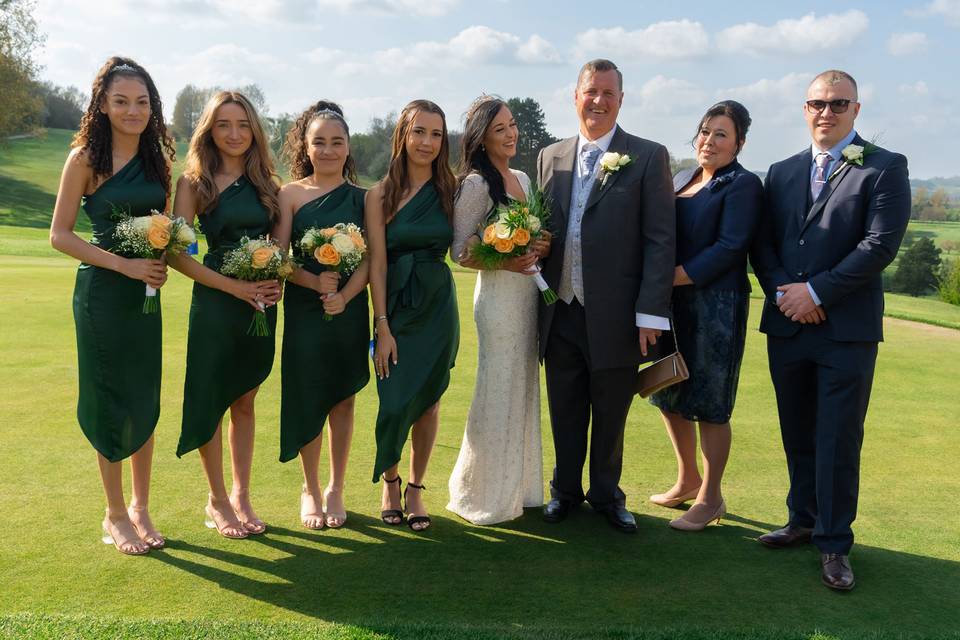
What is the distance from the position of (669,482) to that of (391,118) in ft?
164

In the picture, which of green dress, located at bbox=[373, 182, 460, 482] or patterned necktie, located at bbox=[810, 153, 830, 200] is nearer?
patterned necktie, located at bbox=[810, 153, 830, 200]

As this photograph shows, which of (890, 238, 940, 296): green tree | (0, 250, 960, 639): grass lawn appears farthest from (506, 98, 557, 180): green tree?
(0, 250, 960, 639): grass lawn

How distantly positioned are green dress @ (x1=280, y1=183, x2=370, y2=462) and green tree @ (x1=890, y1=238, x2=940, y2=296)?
2694 centimetres

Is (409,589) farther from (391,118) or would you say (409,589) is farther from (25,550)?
(391,118)

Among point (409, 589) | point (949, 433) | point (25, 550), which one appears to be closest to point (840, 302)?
point (409, 589)

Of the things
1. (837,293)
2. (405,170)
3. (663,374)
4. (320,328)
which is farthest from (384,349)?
(837,293)

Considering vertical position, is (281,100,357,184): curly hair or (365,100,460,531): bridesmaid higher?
(281,100,357,184): curly hair

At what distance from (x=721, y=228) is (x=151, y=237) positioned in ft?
10.1

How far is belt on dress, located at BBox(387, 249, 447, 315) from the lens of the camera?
15.3 ft

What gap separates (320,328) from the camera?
15.5 feet

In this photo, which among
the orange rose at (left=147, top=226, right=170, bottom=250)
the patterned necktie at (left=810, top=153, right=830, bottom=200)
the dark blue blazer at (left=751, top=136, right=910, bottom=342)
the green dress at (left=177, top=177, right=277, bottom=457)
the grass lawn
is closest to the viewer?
the grass lawn

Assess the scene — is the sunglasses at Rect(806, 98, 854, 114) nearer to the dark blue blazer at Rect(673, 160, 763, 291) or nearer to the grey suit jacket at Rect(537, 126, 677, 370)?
the dark blue blazer at Rect(673, 160, 763, 291)

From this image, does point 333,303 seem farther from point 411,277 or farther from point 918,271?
point 918,271

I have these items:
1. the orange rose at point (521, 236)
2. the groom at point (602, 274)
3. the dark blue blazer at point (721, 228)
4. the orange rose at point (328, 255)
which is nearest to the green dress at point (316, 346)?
the orange rose at point (328, 255)
